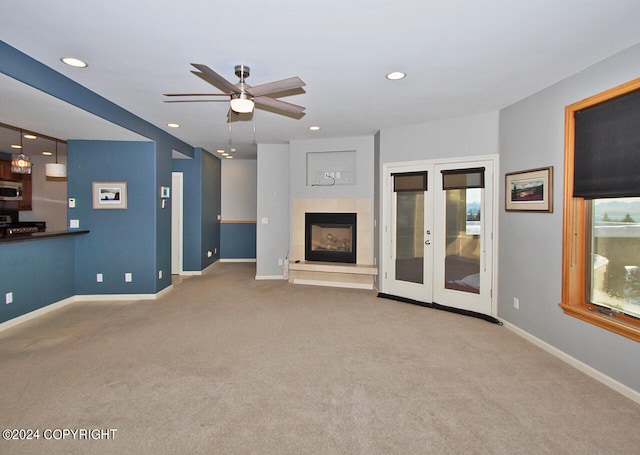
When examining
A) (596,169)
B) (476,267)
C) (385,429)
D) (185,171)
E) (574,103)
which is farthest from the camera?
(185,171)

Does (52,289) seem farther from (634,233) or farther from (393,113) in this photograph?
(634,233)

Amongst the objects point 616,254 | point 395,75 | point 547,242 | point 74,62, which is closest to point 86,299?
point 74,62

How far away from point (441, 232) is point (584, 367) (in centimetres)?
224

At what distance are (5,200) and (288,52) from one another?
7.86m

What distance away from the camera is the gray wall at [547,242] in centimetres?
268

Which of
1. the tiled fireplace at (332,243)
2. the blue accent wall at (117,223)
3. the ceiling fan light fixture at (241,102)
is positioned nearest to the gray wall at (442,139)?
the tiled fireplace at (332,243)

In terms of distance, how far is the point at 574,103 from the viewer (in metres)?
3.08

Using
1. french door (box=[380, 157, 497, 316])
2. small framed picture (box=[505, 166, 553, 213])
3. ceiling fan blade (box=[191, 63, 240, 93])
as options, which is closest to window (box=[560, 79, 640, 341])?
small framed picture (box=[505, 166, 553, 213])

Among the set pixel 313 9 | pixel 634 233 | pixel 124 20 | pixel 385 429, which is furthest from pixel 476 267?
pixel 124 20

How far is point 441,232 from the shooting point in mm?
4793

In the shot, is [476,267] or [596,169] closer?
[596,169]

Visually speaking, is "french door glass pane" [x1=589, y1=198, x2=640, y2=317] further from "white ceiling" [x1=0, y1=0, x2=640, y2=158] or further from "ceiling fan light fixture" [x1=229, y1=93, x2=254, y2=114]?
"ceiling fan light fixture" [x1=229, y1=93, x2=254, y2=114]

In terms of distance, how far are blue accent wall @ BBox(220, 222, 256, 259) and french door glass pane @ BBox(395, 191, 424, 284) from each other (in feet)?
14.7
